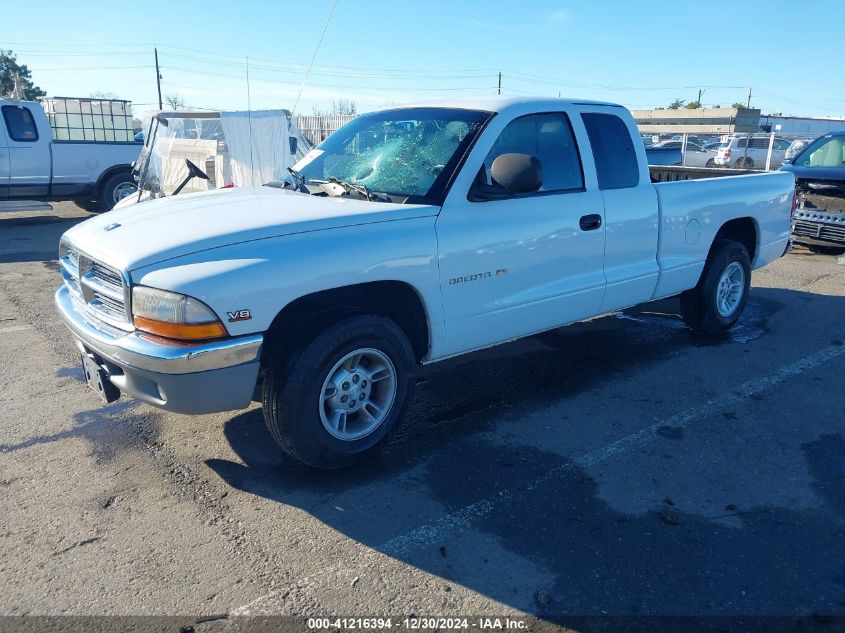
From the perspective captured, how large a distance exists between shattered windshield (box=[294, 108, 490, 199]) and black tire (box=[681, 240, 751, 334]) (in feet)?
9.43

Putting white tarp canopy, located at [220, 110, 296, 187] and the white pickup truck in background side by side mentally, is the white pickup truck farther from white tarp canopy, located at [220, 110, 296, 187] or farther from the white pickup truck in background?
the white pickup truck in background

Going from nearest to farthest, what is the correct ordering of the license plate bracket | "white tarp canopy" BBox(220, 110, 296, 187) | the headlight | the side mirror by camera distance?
the headlight → the license plate bracket → the side mirror → "white tarp canopy" BBox(220, 110, 296, 187)

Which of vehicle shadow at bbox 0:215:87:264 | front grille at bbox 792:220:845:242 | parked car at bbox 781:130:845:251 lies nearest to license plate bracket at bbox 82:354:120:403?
vehicle shadow at bbox 0:215:87:264

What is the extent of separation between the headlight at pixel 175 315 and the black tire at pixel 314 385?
1.38ft

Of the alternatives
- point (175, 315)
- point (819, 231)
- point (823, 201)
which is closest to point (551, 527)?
point (175, 315)

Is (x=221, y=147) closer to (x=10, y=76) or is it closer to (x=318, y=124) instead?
(x=318, y=124)

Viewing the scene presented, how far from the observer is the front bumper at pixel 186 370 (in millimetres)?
3215

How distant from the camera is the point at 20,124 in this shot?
1302cm

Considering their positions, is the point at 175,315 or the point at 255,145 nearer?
the point at 175,315

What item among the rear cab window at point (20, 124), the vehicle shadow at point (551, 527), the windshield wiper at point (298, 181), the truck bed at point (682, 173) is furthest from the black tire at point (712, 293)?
the rear cab window at point (20, 124)

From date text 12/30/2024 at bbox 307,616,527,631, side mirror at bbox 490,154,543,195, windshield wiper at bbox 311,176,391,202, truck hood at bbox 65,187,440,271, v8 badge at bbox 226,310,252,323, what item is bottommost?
date text 12/30/2024 at bbox 307,616,527,631

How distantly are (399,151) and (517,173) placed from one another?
87 centimetres

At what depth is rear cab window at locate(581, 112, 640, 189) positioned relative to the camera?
16.3 feet

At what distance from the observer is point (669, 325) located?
22.7 feet
